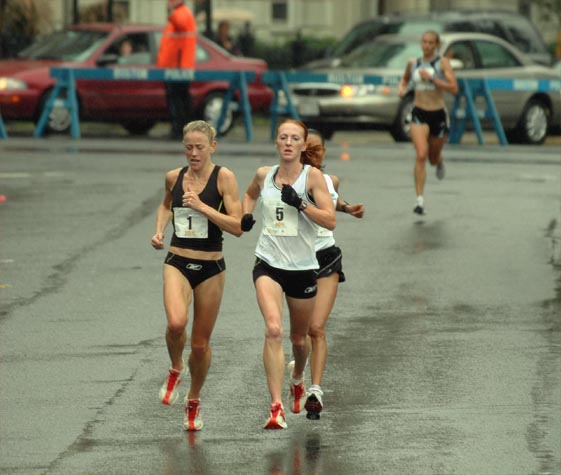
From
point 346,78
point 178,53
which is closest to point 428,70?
point 346,78

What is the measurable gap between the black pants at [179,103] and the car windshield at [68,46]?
2.03 meters

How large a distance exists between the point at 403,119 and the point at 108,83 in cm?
454

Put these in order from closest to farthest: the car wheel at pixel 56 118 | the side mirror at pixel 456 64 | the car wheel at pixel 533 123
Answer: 1. the car wheel at pixel 56 118
2. the side mirror at pixel 456 64
3. the car wheel at pixel 533 123

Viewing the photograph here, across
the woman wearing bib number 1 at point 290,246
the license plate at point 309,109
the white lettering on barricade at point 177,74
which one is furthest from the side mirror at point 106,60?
the woman wearing bib number 1 at point 290,246

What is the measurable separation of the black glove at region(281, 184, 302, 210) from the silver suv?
2052cm

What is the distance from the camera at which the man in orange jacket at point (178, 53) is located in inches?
955

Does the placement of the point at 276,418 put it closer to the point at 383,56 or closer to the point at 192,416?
the point at 192,416

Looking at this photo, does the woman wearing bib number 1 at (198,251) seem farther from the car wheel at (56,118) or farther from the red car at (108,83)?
the car wheel at (56,118)

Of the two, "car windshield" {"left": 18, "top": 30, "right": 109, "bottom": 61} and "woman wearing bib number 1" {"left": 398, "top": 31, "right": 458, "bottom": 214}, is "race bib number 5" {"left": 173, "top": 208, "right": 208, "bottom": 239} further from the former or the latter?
"car windshield" {"left": 18, "top": 30, "right": 109, "bottom": 61}

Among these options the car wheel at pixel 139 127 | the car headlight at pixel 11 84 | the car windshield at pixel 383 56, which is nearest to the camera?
the car headlight at pixel 11 84

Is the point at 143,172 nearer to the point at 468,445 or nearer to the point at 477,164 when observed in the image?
the point at 477,164

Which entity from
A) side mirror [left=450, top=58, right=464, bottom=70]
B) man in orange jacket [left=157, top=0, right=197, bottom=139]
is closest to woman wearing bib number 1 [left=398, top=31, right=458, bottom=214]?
man in orange jacket [left=157, top=0, right=197, bottom=139]

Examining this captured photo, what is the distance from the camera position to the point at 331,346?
10016 millimetres

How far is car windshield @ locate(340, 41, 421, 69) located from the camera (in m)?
26.8
